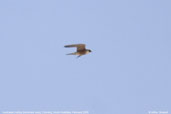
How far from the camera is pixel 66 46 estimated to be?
16172 millimetres

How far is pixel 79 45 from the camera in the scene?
1753 centimetres

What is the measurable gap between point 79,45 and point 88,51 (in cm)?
102

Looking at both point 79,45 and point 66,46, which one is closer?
point 66,46

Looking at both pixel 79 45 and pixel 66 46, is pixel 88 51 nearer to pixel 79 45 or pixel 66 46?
pixel 79 45

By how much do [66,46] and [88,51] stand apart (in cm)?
251

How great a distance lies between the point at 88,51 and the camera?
720 inches

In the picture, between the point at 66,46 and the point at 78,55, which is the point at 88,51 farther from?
the point at 66,46

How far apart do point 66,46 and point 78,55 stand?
2199 millimetres

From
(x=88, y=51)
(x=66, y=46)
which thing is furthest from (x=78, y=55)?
(x=66, y=46)

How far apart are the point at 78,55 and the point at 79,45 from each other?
3.06 ft

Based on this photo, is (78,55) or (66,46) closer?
(66,46)

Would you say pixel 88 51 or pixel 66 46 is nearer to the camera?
pixel 66 46
